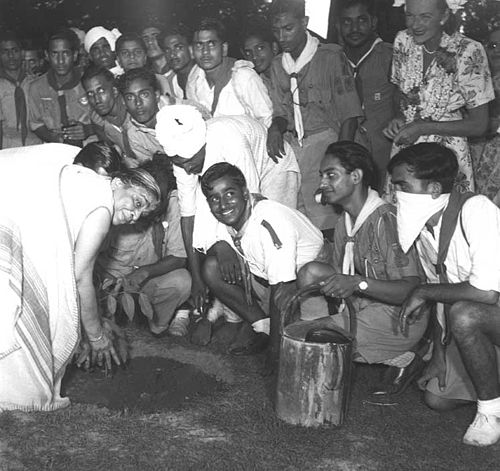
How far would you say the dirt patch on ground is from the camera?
14.4 ft

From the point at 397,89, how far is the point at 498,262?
1.95 m

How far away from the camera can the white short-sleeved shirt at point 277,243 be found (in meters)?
4.62

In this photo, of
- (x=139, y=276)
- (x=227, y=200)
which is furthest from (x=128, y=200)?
(x=139, y=276)

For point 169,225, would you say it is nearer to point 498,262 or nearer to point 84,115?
point 84,115

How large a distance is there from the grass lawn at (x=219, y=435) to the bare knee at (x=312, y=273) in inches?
24.6

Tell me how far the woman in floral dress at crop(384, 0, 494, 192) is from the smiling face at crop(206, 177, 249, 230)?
1.05 m

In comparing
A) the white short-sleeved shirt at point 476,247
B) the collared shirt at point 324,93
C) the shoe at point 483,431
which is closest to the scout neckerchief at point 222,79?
the collared shirt at point 324,93

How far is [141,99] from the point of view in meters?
5.71

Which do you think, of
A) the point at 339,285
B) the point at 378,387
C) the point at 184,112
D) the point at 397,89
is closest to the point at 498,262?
the point at 339,285

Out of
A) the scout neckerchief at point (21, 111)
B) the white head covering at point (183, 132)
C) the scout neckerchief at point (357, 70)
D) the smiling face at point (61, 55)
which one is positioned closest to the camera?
the white head covering at point (183, 132)

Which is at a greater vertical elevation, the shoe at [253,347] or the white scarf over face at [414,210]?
the white scarf over face at [414,210]

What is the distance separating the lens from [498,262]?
381 centimetres

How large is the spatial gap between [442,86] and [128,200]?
6.80ft

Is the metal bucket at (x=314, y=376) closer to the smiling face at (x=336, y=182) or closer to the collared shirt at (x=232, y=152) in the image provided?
the smiling face at (x=336, y=182)
